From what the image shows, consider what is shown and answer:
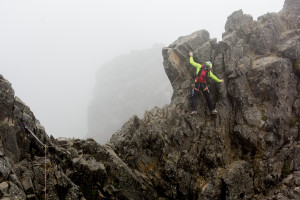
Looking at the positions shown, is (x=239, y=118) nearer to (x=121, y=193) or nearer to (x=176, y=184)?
(x=176, y=184)

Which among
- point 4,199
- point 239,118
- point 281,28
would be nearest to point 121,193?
point 4,199

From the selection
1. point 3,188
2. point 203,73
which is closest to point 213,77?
point 203,73

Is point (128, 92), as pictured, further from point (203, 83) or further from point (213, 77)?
point (213, 77)

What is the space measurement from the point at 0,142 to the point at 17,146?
1096mm

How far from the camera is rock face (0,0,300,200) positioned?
47.6 feet

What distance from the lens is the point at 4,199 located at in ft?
30.8

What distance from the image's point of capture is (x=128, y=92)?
11538cm

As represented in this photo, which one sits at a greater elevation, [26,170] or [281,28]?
[281,28]

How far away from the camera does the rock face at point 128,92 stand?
3939 inches

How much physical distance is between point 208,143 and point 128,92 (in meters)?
99.4

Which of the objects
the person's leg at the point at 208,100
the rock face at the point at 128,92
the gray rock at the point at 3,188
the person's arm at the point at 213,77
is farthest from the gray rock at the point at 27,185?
the rock face at the point at 128,92

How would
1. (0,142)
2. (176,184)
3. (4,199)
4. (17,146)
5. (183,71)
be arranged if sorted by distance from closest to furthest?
(4,199) < (0,142) < (17,146) < (176,184) < (183,71)

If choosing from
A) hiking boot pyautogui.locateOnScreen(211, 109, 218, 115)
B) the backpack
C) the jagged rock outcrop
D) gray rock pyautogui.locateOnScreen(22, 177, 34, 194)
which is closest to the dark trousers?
hiking boot pyautogui.locateOnScreen(211, 109, 218, 115)

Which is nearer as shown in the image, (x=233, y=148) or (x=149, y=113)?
(x=233, y=148)
